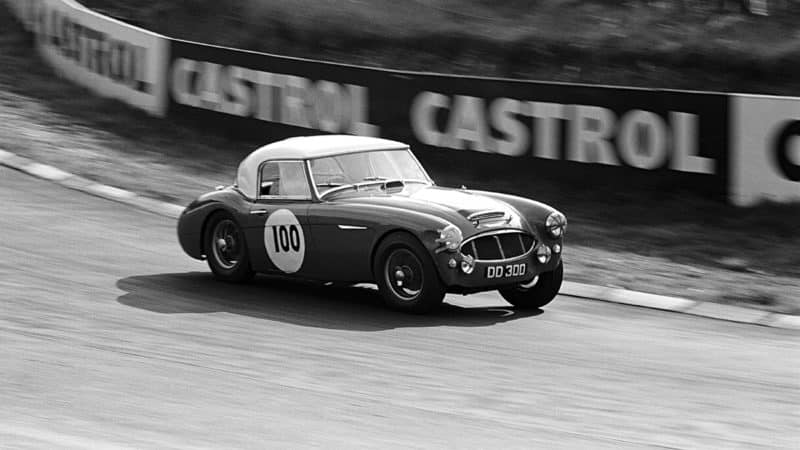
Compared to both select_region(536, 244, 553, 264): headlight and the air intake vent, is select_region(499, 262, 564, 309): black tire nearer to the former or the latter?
select_region(536, 244, 553, 264): headlight

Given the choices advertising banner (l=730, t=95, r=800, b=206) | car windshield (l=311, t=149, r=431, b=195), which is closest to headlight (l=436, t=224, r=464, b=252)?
car windshield (l=311, t=149, r=431, b=195)

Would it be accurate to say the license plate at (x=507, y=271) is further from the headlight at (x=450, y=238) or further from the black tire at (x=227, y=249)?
the black tire at (x=227, y=249)

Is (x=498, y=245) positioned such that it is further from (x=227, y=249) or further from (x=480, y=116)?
(x=480, y=116)

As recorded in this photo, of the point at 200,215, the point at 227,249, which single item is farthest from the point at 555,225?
the point at 200,215

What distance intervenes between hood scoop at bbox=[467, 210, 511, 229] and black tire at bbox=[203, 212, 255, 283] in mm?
2091

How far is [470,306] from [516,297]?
365 millimetres

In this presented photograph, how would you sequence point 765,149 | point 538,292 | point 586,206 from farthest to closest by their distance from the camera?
point 586,206 → point 765,149 → point 538,292

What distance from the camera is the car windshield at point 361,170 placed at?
10.0 meters

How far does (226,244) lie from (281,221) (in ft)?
2.64

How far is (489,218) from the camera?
9297 mm

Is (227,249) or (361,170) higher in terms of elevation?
(361,170)

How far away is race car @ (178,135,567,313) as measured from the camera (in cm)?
912

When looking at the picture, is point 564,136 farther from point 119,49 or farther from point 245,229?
point 119,49

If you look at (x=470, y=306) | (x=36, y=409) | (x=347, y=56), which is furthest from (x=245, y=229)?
(x=347, y=56)
